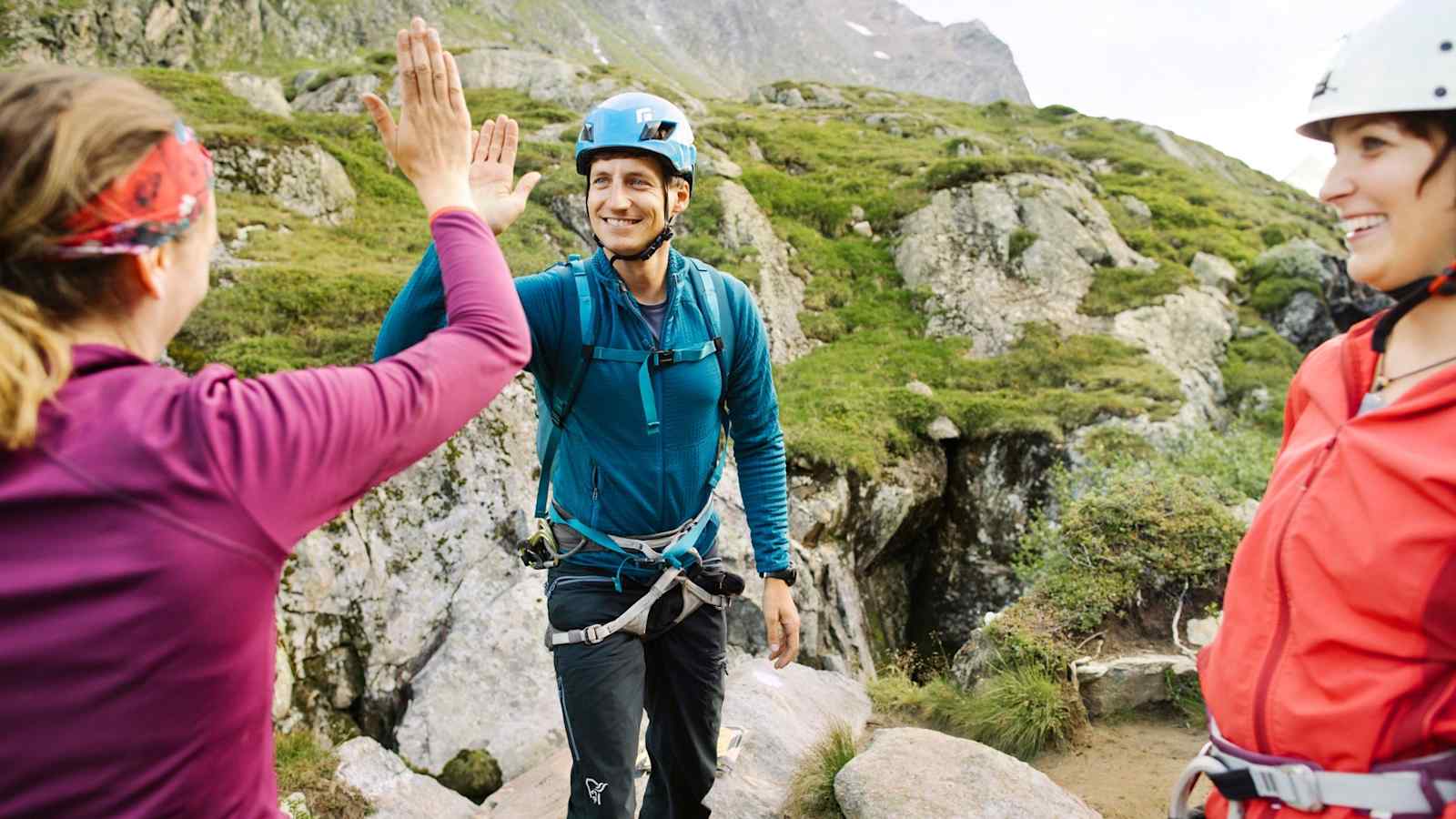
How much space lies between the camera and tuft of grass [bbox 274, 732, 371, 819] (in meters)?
6.48

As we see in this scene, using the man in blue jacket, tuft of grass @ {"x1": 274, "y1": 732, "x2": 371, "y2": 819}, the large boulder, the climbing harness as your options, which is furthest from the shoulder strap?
the large boulder

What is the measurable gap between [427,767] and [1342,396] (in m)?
7.92

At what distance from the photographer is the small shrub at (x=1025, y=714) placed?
755 cm

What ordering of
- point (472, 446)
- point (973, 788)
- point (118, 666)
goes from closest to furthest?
point (118, 666) → point (973, 788) → point (472, 446)

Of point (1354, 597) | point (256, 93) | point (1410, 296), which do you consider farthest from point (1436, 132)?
point (256, 93)

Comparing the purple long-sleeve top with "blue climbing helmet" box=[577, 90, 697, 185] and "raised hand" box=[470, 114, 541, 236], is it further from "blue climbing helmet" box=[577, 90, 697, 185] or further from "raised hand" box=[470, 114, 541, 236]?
"blue climbing helmet" box=[577, 90, 697, 185]

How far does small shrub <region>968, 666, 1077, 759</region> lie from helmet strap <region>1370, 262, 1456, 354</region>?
6146mm

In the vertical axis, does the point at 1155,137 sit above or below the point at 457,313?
above

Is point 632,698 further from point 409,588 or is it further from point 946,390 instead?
point 946,390

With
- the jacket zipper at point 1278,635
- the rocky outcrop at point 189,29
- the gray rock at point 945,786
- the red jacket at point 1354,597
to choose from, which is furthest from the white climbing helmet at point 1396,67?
the rocky outcrop at point 189,29

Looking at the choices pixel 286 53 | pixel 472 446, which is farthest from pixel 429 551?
pixel 286 53

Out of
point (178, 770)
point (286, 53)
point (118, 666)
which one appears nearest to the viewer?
point (118, 666)

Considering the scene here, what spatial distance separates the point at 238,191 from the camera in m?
16.5

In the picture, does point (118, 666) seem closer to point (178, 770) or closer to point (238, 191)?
point (178, 770)
